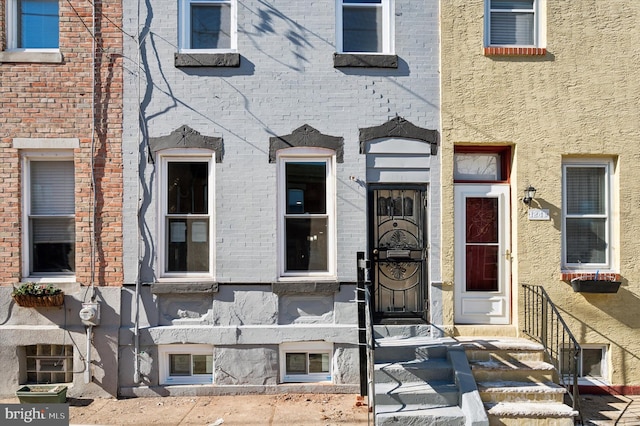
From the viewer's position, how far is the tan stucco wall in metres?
6.54

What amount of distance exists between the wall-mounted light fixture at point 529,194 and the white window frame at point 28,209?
19.9 feet

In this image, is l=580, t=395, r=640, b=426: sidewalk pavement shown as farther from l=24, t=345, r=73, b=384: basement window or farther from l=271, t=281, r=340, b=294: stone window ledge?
l=24, t=345, r=73, b=384: basement window

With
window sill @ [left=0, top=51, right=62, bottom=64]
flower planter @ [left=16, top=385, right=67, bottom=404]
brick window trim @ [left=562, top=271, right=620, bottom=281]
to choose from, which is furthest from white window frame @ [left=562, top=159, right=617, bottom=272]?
window sill @ [left=0, top=51, right=62, bottom=64]

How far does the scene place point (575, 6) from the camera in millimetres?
6629

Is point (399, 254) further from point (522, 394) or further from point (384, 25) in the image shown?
point (384, 25)

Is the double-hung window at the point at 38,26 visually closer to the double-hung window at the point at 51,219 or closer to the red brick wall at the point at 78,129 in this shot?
the red brick wall at the point at 78,129

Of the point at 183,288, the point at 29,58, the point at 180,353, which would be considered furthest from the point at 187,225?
the point at 29,58

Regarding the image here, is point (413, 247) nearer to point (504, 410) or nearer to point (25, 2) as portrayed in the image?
point (504, 410)

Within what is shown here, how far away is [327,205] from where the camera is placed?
665 cm

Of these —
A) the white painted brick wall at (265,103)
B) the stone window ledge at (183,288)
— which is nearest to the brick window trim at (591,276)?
the white painted brick wall at (265,103)

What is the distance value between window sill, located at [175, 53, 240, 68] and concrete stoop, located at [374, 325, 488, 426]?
4071 mm

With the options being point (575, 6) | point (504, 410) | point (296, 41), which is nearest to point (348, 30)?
point (296, 41)

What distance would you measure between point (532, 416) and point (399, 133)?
3705 millimetres

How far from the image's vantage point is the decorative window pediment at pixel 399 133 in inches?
258
